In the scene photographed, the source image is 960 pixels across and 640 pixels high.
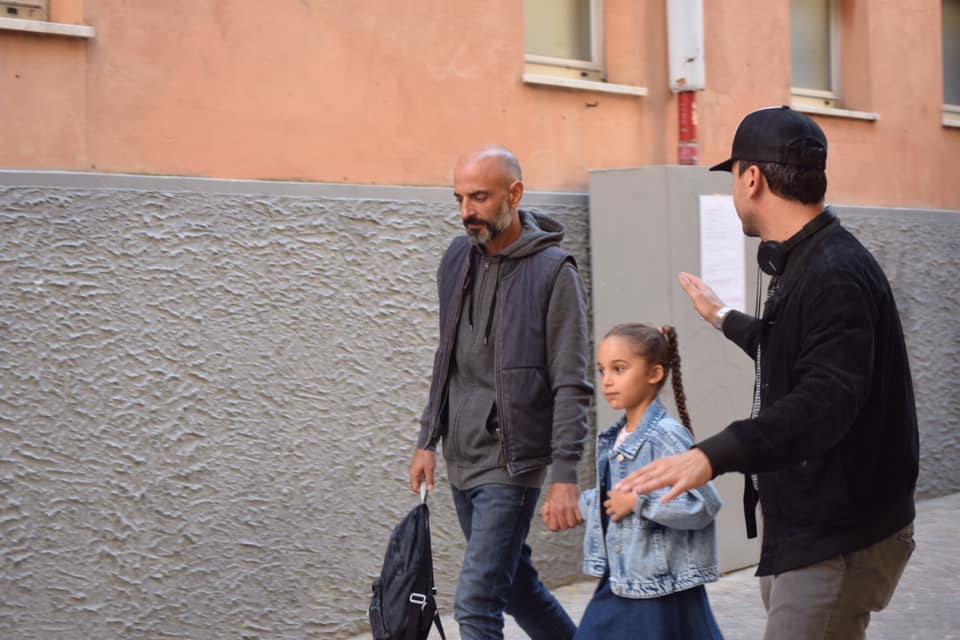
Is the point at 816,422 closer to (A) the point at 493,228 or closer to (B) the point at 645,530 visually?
(B) the point at 645,530

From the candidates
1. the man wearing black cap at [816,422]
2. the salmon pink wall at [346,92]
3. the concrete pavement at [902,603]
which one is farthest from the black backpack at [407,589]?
the salmon pink wall at [346,92]

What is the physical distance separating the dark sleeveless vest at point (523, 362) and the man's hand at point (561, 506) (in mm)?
131

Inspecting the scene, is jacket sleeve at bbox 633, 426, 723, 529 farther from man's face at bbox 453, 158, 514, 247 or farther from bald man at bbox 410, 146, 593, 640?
man's face at bbox 453, 158, 514, 247

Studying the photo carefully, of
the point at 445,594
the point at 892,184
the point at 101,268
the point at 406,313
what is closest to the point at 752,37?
the point at 892,184

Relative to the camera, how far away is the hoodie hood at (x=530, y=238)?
4375 mm

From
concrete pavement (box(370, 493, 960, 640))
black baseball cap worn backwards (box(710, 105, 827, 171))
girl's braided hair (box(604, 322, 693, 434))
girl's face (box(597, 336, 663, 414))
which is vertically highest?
black baseball cap worn backwards (box(710, 105, 827, 171))

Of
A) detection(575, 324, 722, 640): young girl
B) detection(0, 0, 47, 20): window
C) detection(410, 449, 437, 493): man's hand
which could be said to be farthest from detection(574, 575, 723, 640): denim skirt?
detection(0, 0, 47, 20): window

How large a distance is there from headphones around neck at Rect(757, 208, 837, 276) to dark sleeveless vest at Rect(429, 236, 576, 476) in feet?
3.85

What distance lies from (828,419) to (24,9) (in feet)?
12.4

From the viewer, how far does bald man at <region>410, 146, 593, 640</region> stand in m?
4.18

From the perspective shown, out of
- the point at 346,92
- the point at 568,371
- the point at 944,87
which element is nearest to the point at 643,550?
the point at 568,371

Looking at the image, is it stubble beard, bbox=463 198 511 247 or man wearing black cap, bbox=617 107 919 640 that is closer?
man wearing black cap, bbox=617 107 919 640

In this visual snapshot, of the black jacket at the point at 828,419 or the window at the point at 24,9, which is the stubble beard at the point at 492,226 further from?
the window at the point at 24,9

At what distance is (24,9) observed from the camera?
207 inches
